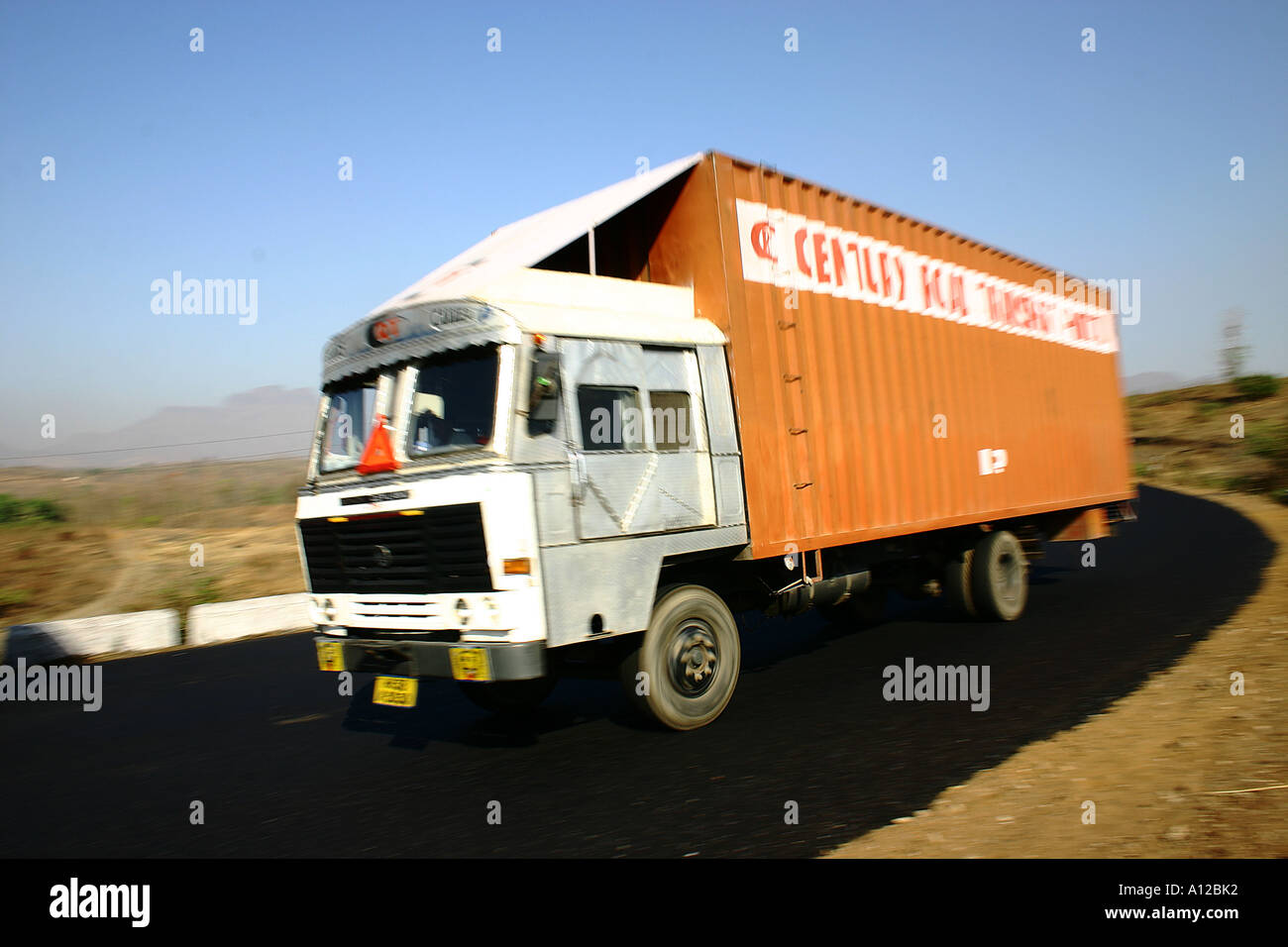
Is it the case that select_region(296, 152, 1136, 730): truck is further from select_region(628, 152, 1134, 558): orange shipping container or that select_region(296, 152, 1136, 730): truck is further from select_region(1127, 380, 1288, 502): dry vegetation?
select_region(1127, 380, 1288, 502): dry vegetation

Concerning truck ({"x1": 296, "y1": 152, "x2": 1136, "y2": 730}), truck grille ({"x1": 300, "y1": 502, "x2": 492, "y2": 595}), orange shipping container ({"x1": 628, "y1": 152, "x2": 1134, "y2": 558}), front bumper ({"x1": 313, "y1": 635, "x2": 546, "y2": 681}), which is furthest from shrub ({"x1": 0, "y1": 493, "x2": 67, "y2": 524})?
orange shipping container ({"x1": 628, "y1": 152, "x2": 1134, "y2": 558})

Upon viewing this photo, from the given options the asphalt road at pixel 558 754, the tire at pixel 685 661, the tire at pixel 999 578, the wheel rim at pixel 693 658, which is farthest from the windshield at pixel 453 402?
the tire at pixel 999 578

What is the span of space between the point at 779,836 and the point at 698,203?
4.27m

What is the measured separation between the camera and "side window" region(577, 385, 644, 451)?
17.6 ft

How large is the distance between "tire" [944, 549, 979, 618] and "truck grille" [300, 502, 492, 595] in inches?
238

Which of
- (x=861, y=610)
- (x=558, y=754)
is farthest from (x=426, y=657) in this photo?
(x=861, y=610)

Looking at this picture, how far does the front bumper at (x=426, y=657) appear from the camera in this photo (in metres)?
4.77

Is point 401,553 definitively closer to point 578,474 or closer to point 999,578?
point 578,474

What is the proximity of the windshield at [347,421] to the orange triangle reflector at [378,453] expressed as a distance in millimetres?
263

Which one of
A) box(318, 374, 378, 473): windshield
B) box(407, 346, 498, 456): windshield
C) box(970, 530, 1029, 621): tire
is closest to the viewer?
box(407, 346, 498, 456): windshield

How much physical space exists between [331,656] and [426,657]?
0.97m

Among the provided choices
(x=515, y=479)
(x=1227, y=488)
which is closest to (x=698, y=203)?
(x=515, y=479)

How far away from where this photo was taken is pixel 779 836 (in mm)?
3984
